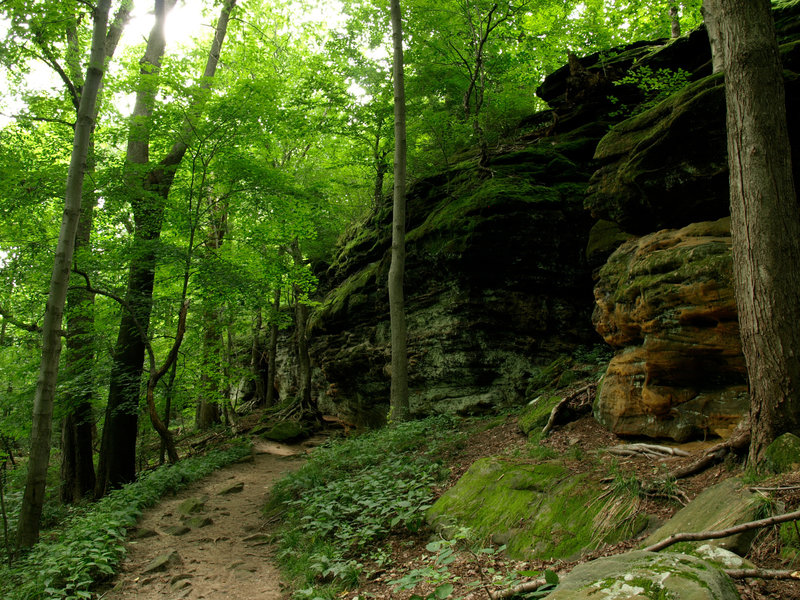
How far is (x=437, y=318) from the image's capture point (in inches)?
454

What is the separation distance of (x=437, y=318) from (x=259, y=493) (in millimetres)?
5794

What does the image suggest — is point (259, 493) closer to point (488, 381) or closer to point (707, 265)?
point (488, 381)

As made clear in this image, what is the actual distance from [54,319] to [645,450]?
8.74 m

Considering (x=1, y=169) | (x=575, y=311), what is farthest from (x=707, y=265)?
(x=1, y=169)

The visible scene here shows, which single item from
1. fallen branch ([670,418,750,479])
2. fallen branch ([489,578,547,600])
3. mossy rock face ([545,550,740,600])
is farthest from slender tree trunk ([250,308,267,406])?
mossy rock face ([545,550,740,600])

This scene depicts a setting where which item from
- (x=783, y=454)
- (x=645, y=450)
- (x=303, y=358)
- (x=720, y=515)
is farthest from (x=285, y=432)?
(x=783, y=454)

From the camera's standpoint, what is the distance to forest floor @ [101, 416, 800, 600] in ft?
11.6

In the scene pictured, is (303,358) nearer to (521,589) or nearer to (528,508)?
(528,508)

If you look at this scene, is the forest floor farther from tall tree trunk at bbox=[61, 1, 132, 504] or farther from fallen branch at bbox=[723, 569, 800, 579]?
tall tree trunk at bbox=[61, 1, 132, 504]

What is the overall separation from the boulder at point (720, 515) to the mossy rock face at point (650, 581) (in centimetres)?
78

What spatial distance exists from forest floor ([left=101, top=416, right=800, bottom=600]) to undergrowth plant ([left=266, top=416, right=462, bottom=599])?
0.71ft

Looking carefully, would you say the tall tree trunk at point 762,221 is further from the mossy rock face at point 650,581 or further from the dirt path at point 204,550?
the dirt path at point 204,550

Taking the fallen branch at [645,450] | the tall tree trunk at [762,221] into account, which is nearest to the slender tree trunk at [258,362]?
the fallen branch at [645,450]

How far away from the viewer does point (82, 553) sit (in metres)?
5.62
